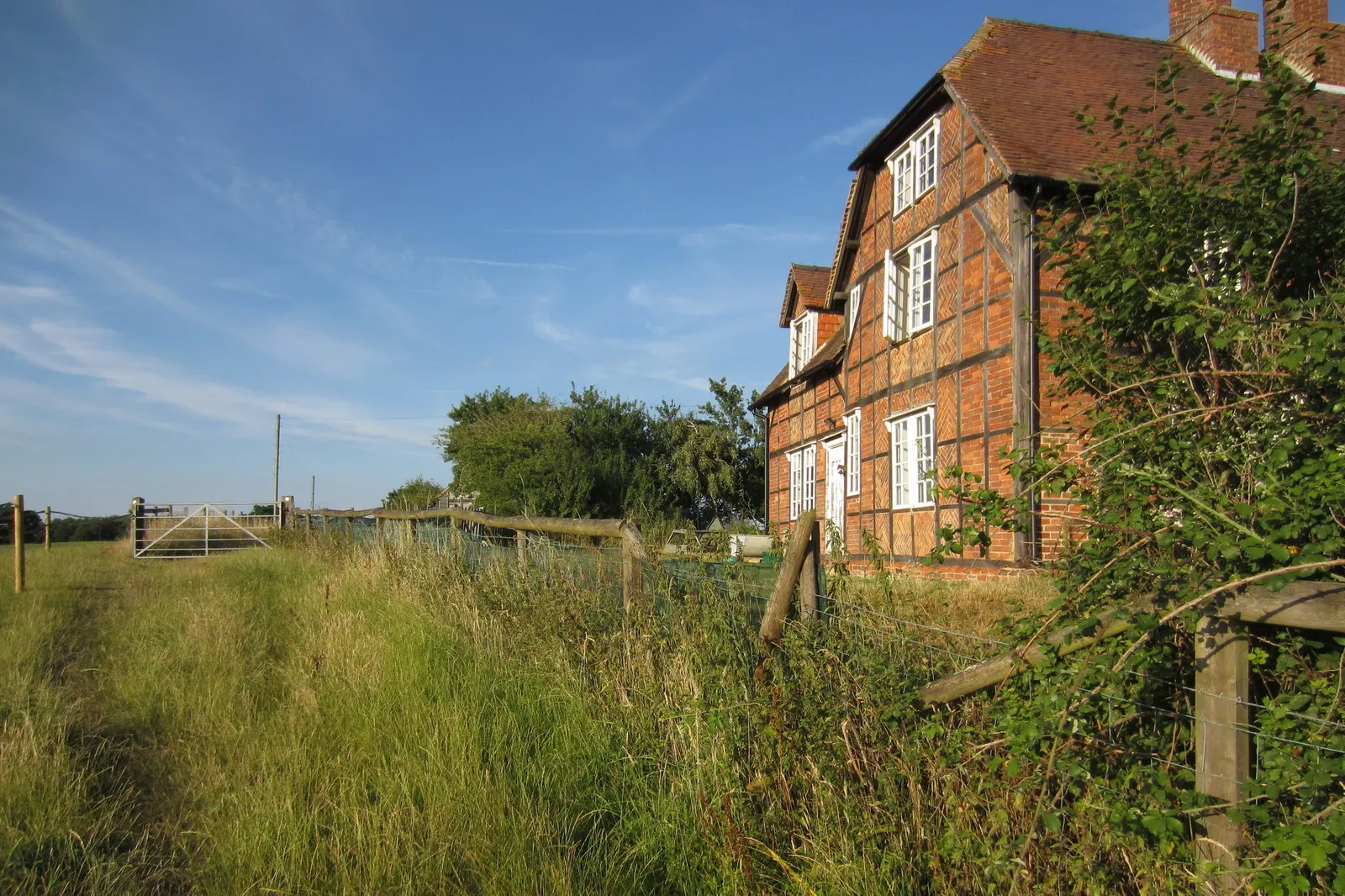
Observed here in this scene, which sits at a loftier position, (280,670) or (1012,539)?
(1012,539)

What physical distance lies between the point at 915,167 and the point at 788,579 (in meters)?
12.3

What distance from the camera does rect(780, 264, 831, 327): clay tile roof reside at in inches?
810

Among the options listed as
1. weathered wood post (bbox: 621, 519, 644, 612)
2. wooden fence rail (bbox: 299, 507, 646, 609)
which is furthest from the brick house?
weathered wood post (bbox: 621, 519, 644, 612)

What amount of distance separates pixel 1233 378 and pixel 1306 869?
4.67 feet

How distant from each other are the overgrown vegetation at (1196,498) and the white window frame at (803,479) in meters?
15.9

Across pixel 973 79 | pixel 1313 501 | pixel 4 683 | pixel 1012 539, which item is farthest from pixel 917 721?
pixel 973 79

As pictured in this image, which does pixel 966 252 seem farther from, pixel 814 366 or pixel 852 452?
pixel 814 366

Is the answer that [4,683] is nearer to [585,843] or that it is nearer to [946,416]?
[585,843]

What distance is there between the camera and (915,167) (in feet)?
47.0

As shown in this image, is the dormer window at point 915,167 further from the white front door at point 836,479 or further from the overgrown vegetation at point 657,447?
the overgrown vegetation at point 657,447

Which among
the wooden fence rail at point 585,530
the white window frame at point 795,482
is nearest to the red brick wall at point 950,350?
the white window frame at point 795,482

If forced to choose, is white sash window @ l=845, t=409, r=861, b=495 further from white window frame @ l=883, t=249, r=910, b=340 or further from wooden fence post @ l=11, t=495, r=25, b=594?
wooden fence post @ l=11, t=495, r=25, b=594

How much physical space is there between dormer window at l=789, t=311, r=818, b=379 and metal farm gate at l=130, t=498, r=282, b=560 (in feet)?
44.7

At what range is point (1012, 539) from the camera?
446 inches
